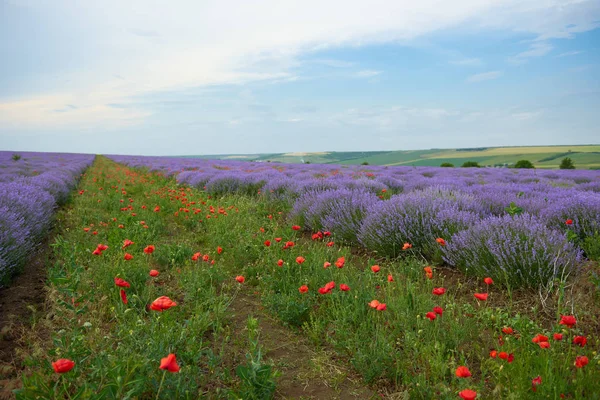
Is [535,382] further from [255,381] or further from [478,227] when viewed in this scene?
[478,227]

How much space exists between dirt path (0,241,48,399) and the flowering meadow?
112 mm

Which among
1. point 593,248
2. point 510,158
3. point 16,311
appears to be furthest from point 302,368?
point 510,158

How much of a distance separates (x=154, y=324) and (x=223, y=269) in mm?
1712

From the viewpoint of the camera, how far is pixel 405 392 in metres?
1.98

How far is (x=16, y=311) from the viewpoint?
3.07 metres

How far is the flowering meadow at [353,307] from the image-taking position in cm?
194

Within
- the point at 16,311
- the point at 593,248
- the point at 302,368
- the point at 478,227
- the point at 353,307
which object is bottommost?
the point at 302,368

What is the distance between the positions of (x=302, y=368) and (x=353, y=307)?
632 millimetres

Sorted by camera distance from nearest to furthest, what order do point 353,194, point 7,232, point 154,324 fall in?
1. point 154,324
2. point 7,232
3. point 353,194

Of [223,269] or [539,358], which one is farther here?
[223,269]

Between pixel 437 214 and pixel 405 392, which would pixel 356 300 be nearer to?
pixel 405 392

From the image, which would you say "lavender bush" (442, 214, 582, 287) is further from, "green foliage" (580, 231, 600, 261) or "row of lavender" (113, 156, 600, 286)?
"green foliage" (580, 231, 600, 261)

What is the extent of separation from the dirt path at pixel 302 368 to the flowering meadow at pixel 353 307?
0.03 meters

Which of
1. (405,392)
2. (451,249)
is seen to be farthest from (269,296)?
(451,249)
